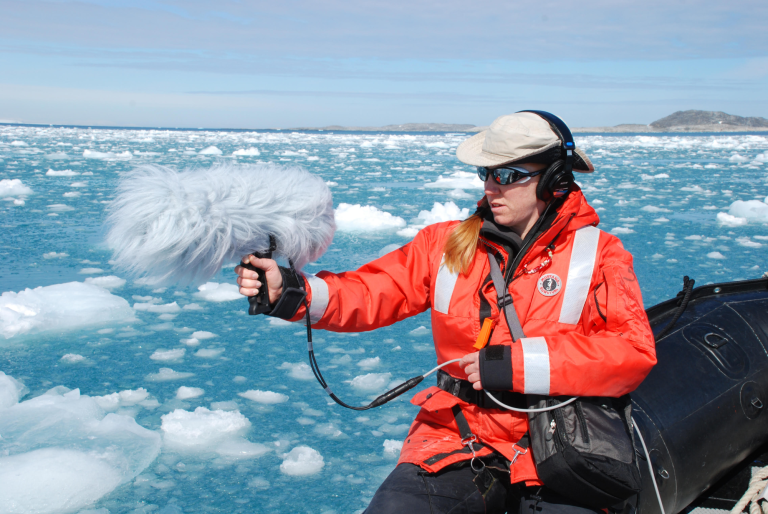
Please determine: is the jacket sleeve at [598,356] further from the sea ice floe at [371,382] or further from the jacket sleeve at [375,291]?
the sea ice floe at [371,382]

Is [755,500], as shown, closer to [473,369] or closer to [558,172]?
[473,369]

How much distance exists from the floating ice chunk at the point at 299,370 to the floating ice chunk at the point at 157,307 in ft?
4.63

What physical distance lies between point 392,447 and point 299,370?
3.10ft

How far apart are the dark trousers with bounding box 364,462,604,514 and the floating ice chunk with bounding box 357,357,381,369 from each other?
6.13ft

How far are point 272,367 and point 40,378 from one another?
1.26 metres

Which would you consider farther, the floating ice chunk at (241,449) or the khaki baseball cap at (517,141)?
the floating ice chunk at (241,449)

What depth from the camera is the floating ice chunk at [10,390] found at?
2.73m

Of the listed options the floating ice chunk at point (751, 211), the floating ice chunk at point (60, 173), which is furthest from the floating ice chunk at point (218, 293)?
the floating ice chunk at point (60, 173)

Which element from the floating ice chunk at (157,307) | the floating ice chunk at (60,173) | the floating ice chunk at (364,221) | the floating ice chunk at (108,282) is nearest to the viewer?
the floating ice chunk at (157,307)

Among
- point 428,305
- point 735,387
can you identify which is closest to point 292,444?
point 428,305

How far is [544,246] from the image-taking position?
157 cm

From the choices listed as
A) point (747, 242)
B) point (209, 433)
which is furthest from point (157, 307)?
point (747, 242)

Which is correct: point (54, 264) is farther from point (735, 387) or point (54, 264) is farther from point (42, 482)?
point (735, 387)

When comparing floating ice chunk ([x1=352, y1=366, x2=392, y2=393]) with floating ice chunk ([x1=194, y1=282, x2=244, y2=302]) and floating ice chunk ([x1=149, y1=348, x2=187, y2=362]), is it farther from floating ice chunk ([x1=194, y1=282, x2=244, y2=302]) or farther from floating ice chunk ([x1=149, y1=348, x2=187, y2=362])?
floating ice chunk ([x1=194, y1=282, x2=244, y2=302])
